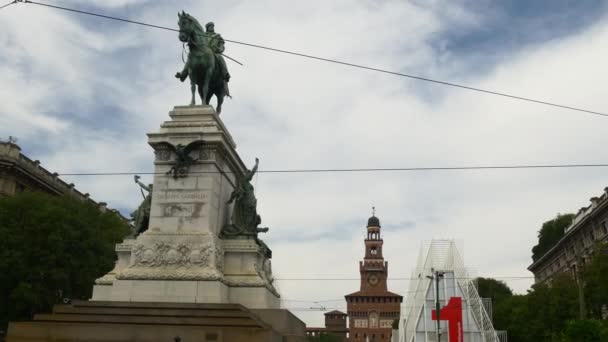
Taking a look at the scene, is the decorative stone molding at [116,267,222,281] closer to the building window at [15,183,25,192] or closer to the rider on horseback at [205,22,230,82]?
the rider on horseback at [205,22,230,82]

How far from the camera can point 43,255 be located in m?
36.7

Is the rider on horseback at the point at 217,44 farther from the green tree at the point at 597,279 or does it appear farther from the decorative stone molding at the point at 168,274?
the green tree at the point at 597,279

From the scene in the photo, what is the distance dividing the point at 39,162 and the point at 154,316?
4873cm

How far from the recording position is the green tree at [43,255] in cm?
3569

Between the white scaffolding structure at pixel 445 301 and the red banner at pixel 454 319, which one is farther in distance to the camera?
the white scaffolding structure at pixel 445 301

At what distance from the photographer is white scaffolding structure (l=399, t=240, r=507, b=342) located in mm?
61375

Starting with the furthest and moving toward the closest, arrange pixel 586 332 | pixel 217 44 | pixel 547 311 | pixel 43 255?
pixel 547 311 < pixel 43 255 < pixel 586 332 < pixel 217 44

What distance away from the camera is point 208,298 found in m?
17.9

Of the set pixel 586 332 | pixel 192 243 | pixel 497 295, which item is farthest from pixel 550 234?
pixel 192 243

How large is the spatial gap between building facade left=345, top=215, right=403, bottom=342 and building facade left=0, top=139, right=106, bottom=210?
11774cm

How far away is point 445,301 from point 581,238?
69.8 ft

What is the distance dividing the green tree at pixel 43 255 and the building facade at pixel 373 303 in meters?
134

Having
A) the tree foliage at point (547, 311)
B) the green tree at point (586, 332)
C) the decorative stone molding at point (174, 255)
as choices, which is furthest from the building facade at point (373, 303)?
Answer: the decorative stone molding at point (174, 255)

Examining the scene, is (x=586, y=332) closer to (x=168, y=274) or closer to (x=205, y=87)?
(x=168, y=274)
